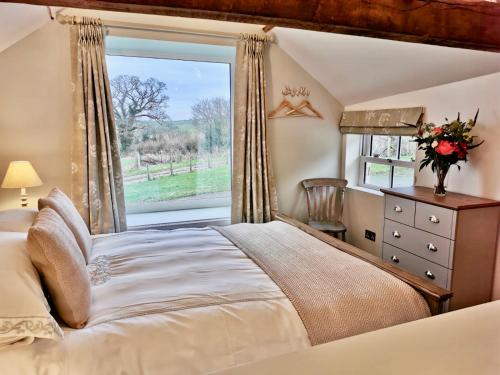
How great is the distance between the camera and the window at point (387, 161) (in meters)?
3.44

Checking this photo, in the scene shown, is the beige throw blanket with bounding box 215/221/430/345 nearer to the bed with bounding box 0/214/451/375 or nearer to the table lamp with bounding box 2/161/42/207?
the bed with bounding box 0/214/451/375

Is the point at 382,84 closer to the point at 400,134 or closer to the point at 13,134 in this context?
the point at 400,134

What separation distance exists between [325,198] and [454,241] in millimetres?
1706

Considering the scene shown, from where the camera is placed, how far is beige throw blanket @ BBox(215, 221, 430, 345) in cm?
164

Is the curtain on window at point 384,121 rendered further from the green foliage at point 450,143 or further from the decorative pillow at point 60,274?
the decorative pillow at point 60,274

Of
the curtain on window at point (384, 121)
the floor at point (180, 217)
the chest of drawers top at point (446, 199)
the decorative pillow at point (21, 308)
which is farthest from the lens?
the floor at point (180, 217)

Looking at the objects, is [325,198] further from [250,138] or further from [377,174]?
[250,138]

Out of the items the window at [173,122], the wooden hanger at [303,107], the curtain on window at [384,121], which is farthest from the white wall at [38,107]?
the curtain on window at [384,121]

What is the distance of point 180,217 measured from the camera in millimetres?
3717

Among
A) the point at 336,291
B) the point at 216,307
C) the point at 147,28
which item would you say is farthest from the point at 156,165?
the point at 336,291

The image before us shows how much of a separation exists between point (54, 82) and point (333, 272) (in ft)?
9.06

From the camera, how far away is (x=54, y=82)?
3.09m

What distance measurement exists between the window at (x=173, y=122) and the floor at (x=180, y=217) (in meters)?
0.09

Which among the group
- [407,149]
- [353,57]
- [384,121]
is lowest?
[407,149]
